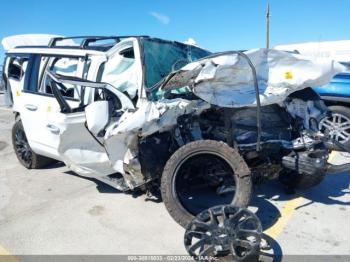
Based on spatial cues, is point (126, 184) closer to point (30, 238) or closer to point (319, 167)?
point (30, 238)

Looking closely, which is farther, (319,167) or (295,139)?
(295,139)

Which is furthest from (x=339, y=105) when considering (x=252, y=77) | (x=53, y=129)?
(x=53, y=129)

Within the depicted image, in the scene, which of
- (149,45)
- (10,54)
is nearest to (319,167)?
(149,45)

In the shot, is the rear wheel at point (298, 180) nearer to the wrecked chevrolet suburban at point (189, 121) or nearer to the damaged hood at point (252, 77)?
the wrecked chevrolet suburban at point (189, 121)

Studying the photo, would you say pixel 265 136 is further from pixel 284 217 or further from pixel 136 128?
pixel 136 128

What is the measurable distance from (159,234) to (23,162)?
11.1 ft

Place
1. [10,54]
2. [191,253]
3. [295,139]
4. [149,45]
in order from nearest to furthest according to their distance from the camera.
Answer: [191,253]
[295,139]
[149,45]
[10,54]

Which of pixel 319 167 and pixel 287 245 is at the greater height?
pixel 319 167

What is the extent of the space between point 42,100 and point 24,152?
1604 mm

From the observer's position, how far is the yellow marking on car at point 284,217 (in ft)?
12.0

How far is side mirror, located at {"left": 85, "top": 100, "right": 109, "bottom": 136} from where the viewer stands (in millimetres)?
3734

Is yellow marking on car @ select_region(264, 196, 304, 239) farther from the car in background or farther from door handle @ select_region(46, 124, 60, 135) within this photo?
door handle @ select_region(46, 124, 60, 135)

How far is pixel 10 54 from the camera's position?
5.87 meters

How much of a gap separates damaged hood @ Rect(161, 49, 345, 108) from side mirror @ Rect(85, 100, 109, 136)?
73cm
